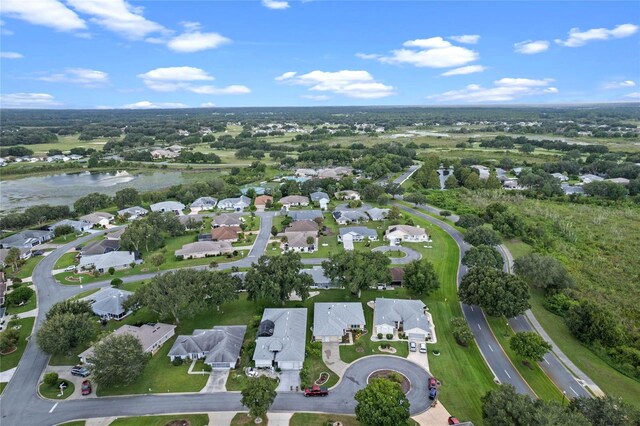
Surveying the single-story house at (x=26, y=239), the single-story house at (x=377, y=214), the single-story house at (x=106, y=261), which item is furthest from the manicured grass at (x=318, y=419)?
the single-story house at (x=26, y=239)

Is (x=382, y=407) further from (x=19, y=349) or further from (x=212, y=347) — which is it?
(x=19, y=349)

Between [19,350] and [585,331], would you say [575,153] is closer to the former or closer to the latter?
[585,331]

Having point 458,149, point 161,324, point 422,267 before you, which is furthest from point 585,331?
point 458,149

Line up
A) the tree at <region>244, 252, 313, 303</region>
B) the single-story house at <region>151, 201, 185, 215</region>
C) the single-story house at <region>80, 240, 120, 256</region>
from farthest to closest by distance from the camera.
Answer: the single-story house at <region>151, 201, 185, 215</region>, the single-story house at <region>80, 240, 120, 256</region>, the tree at <region>244, 252, 313, 303</region>

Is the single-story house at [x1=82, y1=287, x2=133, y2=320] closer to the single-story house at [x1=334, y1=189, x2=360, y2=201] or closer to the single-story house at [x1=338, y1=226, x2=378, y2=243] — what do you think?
the single-story house at [x1=338, y1=226, x2=378, y2=243]

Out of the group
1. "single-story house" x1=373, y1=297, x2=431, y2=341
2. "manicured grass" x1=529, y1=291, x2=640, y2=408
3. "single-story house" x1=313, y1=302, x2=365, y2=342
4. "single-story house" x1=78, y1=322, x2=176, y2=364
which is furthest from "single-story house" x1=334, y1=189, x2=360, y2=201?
"single-story house" x1=78, y1=322, x2=176, y2=364

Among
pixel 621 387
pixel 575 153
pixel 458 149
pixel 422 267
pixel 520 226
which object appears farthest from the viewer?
pixel 458 149
